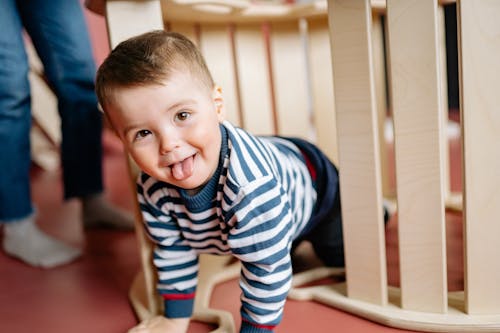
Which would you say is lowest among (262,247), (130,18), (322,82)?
(262,247)

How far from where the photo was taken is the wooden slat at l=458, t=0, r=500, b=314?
2.12 feet

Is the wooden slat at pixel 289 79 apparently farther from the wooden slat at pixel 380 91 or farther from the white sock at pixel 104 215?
the white sock at pixel 104 215

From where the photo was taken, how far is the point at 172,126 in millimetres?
651

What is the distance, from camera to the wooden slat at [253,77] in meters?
1.22

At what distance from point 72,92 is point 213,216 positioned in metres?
0.52

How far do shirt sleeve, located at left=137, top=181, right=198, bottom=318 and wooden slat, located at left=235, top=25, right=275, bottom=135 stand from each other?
48 centimetres

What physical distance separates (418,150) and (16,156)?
78cm

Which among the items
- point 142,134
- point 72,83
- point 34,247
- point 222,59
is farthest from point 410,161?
point 34,247

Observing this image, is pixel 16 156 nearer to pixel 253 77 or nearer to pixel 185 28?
pixel 185 28

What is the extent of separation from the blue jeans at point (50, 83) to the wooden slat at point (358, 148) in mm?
594

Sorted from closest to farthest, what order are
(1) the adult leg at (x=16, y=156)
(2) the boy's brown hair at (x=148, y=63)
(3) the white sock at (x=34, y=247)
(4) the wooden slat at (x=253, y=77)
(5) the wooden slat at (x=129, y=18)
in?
(2) the boy's brown hair at (x=148, y=63)
(5) the wooden slat at (x=129, y=18)
(1) the adult leg at (x=16, y=156)
(3) the white sock at (x=34, y=247)
(4) the wooden slat at (x=253, y=77)

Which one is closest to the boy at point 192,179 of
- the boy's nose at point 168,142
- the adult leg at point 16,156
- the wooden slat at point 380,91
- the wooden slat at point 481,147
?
the boy's nose at point 168,142

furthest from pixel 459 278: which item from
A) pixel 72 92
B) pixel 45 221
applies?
pixel 45 221

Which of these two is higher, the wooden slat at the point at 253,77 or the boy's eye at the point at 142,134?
the wooden slat at the point at 253,77
